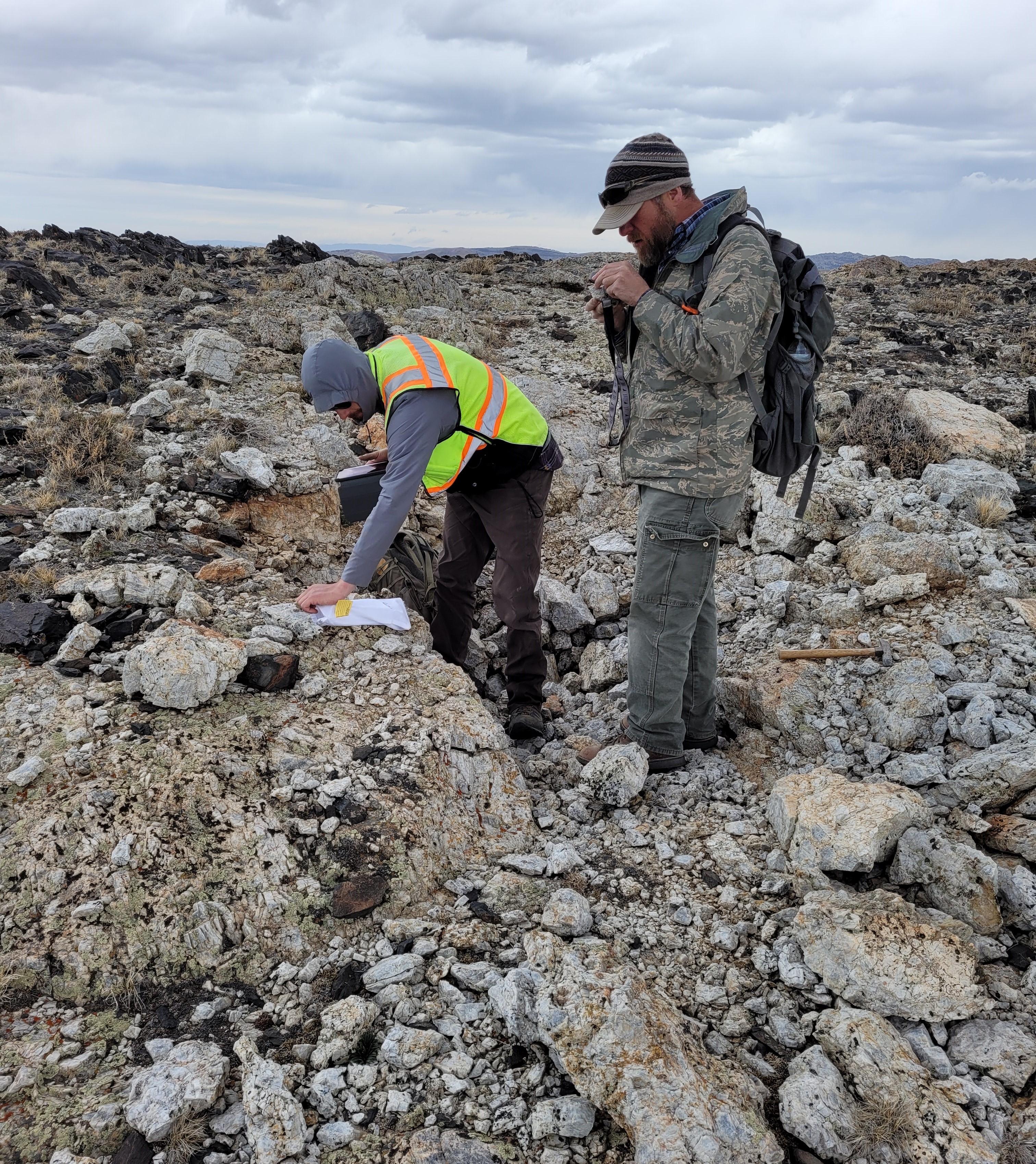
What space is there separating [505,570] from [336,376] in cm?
121

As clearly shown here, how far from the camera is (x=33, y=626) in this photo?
10.5 feet

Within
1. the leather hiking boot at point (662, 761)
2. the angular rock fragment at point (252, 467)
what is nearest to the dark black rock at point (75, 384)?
the angular rock fragment at point (252, 467)

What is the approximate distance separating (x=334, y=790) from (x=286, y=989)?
670mm

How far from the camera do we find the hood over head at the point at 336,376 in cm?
288

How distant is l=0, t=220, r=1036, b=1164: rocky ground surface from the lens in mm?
1749

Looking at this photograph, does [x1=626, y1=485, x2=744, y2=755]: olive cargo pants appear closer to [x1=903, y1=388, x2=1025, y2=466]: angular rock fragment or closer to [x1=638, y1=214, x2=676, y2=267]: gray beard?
[x1=638, y1=214, x2=676, y2=267]: gray beard

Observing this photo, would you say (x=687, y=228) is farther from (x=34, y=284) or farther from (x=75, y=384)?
(x=34, y=284)

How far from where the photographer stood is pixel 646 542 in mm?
2814

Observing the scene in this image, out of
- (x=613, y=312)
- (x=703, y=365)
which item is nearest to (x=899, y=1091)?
(x=703, y=365)

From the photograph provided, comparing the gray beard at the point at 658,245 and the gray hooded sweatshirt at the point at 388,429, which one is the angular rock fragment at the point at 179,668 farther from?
the gray beard at the point at 658,245

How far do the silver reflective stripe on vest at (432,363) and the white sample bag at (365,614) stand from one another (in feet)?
3.48

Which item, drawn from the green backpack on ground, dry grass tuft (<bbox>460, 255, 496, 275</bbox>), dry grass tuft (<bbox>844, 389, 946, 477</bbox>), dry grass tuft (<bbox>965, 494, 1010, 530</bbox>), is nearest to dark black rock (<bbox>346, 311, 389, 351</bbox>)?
the green backpack on ground

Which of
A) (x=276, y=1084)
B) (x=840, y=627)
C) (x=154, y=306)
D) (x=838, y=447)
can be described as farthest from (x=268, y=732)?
(x=154, y=306)

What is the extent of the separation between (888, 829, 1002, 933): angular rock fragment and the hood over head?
248 cm
